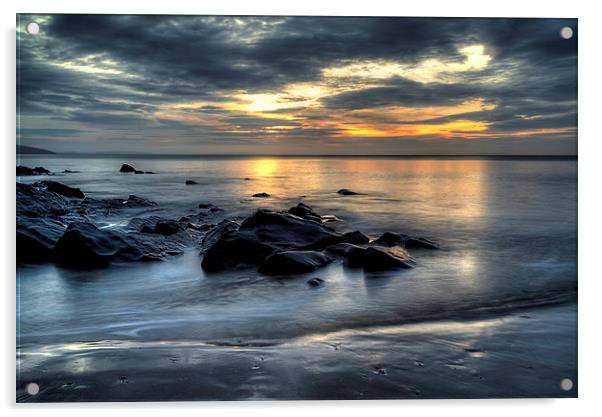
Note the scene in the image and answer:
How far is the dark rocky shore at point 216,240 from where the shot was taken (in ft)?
15.5

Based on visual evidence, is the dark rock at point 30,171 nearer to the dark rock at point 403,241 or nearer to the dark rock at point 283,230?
the dark rock at point 283,230

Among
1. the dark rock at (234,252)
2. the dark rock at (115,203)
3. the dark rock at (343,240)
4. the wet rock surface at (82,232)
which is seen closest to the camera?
the wet rock surface at (82,232)

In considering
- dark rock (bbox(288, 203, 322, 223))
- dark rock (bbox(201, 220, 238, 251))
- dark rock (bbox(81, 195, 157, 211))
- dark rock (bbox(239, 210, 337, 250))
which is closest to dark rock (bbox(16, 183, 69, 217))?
dark rock (bbox(81, 195, 157, 211))

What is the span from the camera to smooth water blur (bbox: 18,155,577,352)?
160 inches

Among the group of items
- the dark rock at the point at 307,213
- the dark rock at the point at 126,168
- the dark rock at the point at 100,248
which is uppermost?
the dark rock at the point at 126,168

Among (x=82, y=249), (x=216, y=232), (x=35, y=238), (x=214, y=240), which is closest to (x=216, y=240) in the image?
(x=214, y=240)

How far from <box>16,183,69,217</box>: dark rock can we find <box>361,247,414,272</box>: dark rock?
3082mm

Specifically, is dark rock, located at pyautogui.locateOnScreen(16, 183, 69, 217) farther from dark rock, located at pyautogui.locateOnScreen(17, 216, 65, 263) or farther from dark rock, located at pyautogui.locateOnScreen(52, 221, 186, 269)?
dark rock, located at pyautogui.locateOnScreen(52, 221, 186, 269)

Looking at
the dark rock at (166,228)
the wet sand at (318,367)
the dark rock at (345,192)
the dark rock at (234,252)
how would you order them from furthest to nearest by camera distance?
1. the dark rock at (166,228)
2. the dark rock at (345,192)
3. the dark rock at (234,252)
4. the wet sand at (318,367)

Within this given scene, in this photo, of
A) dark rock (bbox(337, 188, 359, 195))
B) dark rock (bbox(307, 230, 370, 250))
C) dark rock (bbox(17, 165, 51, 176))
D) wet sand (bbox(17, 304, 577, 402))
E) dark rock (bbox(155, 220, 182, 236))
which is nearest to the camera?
wet sand (bbox(17, 304, 577, 402))

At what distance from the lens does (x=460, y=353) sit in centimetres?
370

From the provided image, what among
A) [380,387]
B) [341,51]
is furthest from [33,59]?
[380,387]

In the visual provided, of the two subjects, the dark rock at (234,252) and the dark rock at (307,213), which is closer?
the dark rock at (234,252)

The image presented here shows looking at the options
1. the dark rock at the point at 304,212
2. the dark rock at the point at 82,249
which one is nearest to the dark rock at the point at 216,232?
the dark rock at the point at 304,212
